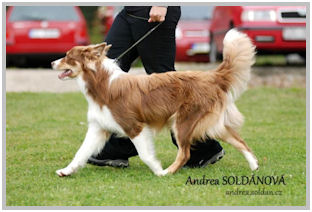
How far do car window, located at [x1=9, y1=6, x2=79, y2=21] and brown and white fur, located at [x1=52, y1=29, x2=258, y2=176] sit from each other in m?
8.50

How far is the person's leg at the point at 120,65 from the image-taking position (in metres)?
6.02

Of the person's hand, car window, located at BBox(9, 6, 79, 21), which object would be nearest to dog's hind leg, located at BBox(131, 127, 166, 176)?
the person's hand

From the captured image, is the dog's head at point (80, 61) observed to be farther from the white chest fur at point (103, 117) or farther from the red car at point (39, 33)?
the red car at point (39, 33)

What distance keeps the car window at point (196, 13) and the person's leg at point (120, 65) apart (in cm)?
927

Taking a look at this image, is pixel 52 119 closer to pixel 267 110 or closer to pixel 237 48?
pixel 267 110

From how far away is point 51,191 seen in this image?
520 centimetres

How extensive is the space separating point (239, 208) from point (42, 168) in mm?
2341

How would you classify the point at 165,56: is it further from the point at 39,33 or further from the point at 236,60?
the point at 39,33

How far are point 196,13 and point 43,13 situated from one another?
13.5 ft

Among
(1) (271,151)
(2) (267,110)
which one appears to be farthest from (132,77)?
(2) (267,110)

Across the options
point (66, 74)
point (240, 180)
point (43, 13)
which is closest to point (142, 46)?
point (66, 74)

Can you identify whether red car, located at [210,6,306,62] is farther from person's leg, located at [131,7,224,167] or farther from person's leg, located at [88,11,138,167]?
person's leg, located at [88,11,138,167]

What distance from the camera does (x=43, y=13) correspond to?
13.9 metres

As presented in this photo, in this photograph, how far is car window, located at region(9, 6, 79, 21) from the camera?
1372cm
